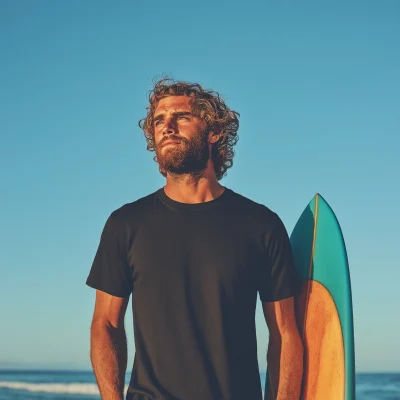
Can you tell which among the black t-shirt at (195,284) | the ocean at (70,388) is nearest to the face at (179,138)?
the black t-shirt at (195,284)

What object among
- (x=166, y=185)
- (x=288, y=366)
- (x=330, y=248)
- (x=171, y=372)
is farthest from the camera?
(x=330, y=248)

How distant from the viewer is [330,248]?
12.3 feet

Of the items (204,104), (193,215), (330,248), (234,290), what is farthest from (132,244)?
(330,248)

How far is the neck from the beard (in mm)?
26

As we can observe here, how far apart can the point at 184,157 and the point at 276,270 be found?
2.20 ft

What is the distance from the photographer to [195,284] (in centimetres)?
301

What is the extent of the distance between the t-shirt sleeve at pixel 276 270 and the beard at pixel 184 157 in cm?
45

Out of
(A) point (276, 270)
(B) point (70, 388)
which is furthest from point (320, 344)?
(B) point (70, 388)

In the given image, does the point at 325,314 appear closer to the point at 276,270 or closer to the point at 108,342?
the point at 276,270

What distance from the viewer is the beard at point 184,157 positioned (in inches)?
125

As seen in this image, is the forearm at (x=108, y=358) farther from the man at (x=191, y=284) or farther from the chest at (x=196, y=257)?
the chest at (x=196, y=257)

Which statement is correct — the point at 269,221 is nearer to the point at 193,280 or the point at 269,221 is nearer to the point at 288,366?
the point at 193,280

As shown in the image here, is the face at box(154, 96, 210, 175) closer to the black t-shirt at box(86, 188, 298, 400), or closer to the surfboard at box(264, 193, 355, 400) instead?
the black t-shirt at box(86, 188, 298, 400)

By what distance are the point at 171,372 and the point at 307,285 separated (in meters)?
0.95
